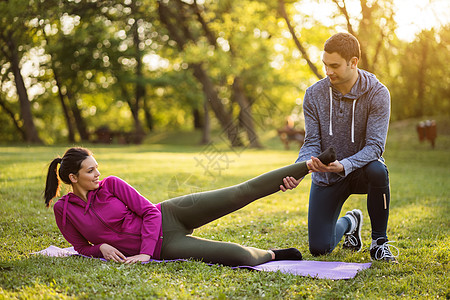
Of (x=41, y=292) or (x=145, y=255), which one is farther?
(x=145, y=255)

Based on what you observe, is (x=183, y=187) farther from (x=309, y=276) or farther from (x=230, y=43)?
(x=230, y=43)

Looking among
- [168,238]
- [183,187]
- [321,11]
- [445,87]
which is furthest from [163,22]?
[168,238]

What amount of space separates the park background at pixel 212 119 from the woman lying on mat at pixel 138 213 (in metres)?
0.17

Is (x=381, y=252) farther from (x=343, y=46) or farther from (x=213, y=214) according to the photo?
(x=343, y=46)

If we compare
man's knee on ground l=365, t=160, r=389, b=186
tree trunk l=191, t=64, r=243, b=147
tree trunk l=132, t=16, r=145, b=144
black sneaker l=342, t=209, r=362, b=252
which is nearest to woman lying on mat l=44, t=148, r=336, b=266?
man's knee on ground l=365, t=160, r=389, b=186

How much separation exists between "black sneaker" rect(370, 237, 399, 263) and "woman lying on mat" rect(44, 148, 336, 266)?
37.9 inches

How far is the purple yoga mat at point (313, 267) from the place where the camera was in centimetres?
351

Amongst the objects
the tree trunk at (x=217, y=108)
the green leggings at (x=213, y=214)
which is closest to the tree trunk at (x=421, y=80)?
the tree trunk at (x=217, y=108)

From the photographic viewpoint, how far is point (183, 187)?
921cm

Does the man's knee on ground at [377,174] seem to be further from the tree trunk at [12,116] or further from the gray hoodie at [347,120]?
the tree trunk at [12,116]

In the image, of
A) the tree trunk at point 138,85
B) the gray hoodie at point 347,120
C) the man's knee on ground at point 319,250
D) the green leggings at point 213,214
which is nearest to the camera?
the green leggings at point 213,214

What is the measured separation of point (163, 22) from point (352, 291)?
878 inches

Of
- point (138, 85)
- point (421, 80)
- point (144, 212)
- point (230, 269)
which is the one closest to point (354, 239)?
point (230, 269)

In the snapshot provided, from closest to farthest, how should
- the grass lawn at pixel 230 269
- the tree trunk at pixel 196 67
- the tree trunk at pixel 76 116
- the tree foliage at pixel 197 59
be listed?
→ the grass lawn at pixel 230 269 < the tree foliage at pixel 197 59 < the tree trunk at pixel 196 67 < the tree trunk at pixel 76 116
